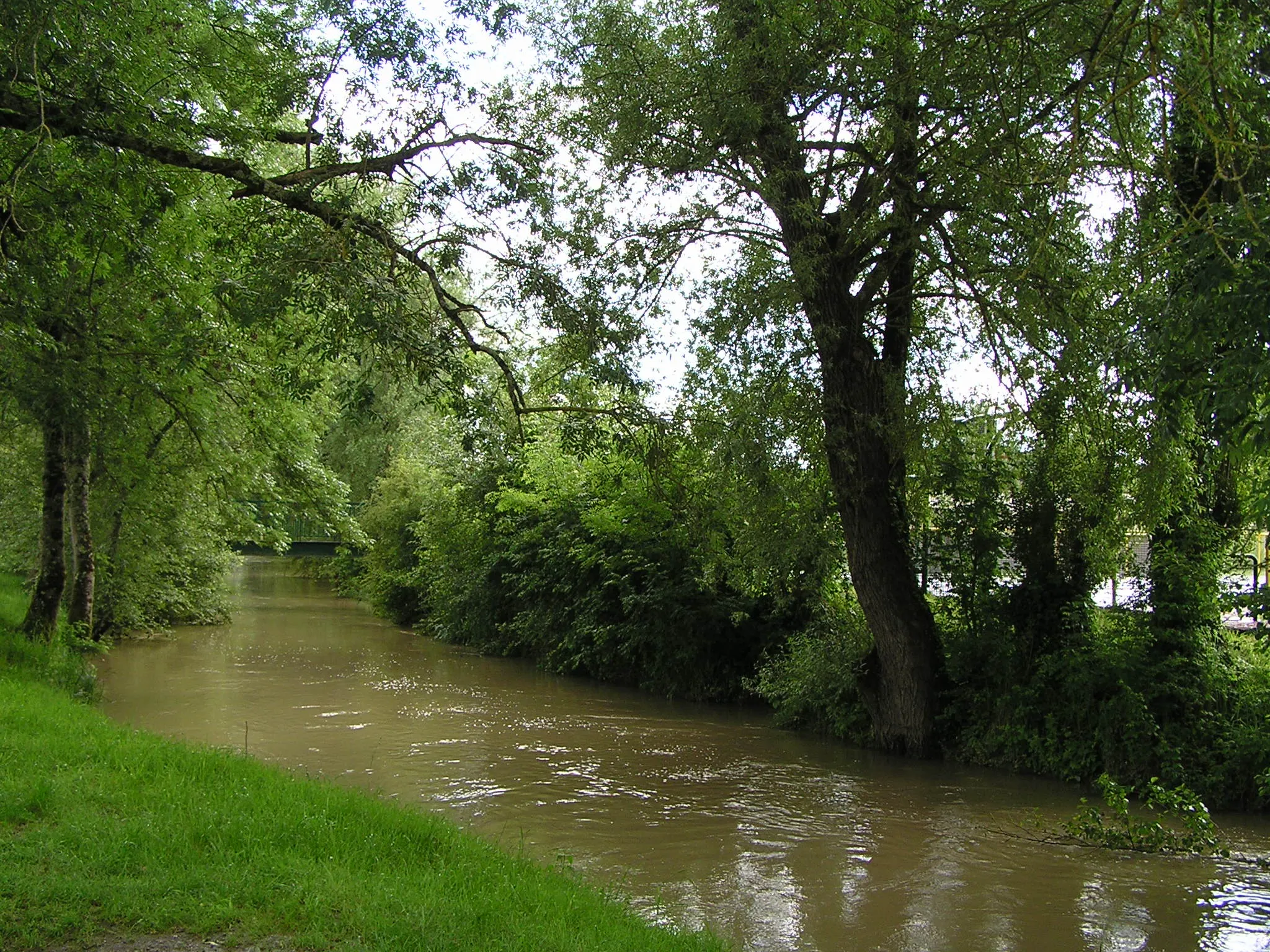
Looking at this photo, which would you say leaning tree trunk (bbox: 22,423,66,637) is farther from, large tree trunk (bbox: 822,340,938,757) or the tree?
large tree trunk (bbox: 822,340,938,757)

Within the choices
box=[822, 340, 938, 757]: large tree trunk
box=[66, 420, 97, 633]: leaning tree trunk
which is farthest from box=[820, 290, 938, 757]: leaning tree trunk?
box=[66, 420, 97, 633]: leaning tree trunk

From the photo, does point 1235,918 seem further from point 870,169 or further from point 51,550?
point 51,550

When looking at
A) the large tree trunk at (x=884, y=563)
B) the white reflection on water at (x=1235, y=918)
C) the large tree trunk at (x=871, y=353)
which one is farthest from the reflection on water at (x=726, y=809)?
the large tree trunk at (x=871, y=353)

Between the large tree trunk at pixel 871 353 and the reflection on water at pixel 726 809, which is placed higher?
the large tree trunk at pixel 871 353

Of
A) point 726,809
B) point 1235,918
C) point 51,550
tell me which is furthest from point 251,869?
point 51,550

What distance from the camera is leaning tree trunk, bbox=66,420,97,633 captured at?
1423 cm

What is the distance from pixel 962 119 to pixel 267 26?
7.55m

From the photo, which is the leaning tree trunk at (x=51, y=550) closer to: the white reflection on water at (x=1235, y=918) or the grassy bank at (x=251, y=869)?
the grassy bank at (x=251, y=869)

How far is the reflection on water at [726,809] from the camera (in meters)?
8.12

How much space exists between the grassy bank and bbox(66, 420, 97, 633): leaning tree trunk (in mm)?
6384

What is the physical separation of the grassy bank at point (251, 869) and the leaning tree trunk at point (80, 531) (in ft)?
20.9

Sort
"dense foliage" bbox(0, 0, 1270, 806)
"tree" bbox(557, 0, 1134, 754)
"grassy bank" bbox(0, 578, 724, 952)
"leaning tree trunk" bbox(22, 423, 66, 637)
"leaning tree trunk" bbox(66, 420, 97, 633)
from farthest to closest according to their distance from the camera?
"leaning tree trunk" bbox(22, 423, 66, 637) → "leaning tree trunk" bbox(66, 420, 97, 633) → "tree" bbox(557, 0, 1134, 754) → "dense foliage" bbox(0, 0, 1270, 806) → "grassy bank" bbox(0, 578, 724, 952)

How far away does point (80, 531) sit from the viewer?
52.2 feet

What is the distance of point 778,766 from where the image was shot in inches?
551
